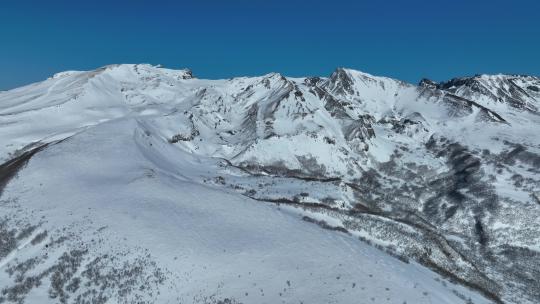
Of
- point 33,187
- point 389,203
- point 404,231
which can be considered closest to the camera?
point 33,187

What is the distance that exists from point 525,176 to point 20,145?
4835 inches

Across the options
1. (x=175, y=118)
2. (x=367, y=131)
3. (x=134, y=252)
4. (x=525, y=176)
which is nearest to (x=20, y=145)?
(x=175, y=118)

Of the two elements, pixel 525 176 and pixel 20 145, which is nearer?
pixel 20 145

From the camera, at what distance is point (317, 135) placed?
145125mm

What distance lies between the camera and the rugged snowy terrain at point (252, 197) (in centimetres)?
3434

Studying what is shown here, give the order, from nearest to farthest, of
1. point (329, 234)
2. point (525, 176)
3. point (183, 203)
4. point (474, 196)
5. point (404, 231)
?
point (329, 234), point (183, 203), point (404, 231), point (474, 196), point (525, 176)

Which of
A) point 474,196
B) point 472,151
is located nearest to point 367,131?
point 472,151

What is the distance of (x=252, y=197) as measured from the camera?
66625mm

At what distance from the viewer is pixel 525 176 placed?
134 metres

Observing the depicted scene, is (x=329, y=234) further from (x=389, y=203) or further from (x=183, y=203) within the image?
(x=389, y=203)

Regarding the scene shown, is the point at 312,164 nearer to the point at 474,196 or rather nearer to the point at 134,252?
the point at 474,196

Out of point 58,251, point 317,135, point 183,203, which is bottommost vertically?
point 58,251

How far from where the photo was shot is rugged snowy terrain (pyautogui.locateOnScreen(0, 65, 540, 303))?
113 feet

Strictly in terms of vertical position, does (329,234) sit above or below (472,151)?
below
